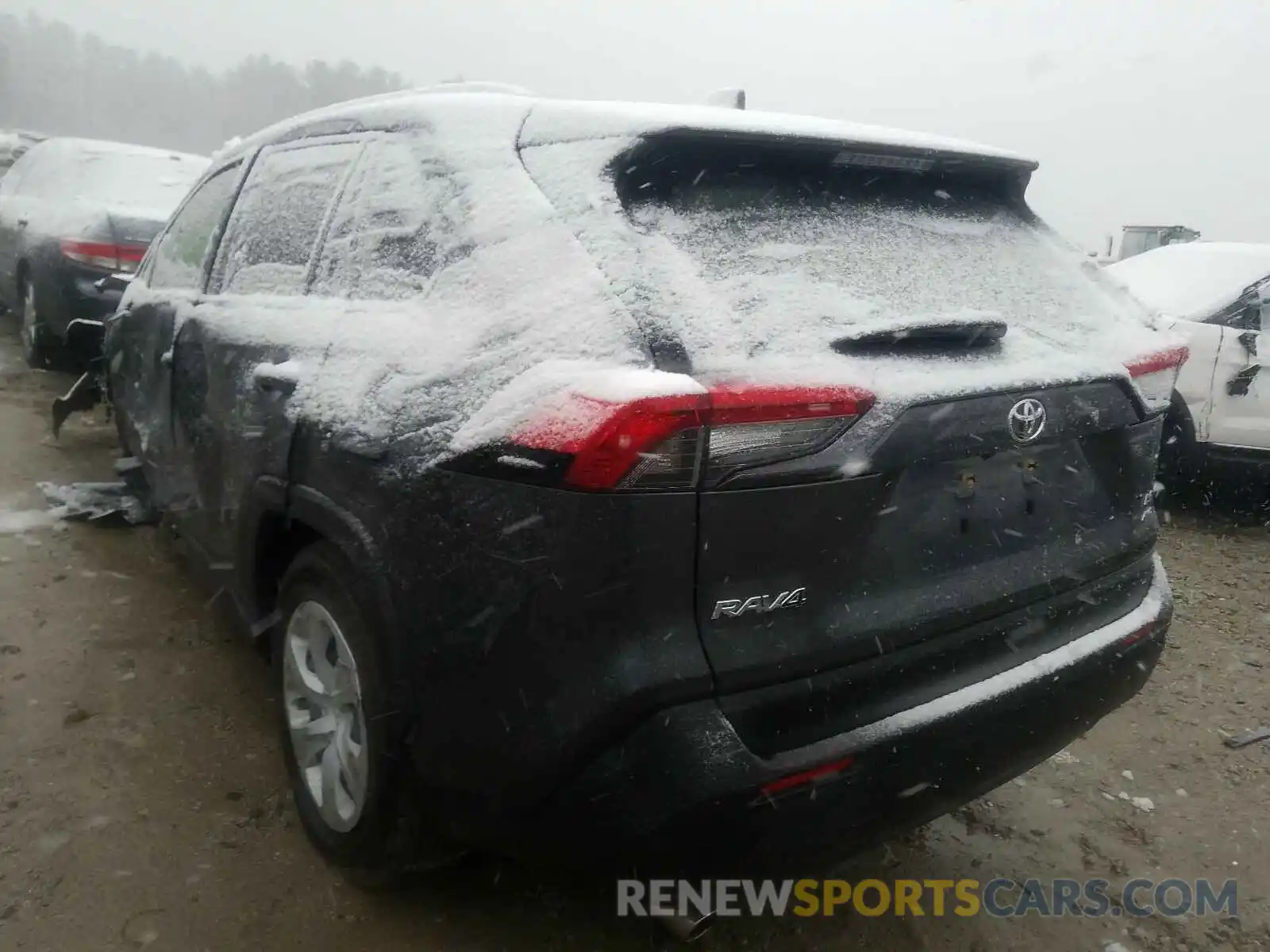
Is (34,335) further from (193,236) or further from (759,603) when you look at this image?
(759,603)

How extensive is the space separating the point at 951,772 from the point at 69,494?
4.51m

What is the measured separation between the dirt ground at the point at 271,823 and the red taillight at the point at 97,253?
9.57ft

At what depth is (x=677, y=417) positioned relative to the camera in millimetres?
1526

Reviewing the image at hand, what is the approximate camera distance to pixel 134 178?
7.53 metres

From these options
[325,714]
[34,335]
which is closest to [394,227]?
[325,714]

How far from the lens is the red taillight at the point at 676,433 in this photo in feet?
5.00

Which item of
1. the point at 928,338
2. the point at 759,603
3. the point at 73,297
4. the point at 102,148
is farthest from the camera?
the point at 102,148

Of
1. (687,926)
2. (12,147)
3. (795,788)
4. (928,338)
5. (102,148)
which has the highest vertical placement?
(928,338)

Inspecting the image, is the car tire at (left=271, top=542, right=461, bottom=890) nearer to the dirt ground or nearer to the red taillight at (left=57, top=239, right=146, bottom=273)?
the dirt ground

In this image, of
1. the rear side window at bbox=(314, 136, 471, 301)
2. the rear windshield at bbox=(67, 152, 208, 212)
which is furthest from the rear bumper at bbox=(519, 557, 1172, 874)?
the rear windshield at bbox=(67, 152, 208, 212)

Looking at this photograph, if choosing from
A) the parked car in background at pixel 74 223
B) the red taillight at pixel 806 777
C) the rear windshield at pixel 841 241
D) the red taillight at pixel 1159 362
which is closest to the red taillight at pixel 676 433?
the rear windshield at pixel 841 241

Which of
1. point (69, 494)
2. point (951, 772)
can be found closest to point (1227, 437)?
point (951, 772)

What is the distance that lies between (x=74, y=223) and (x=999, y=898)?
265 inches

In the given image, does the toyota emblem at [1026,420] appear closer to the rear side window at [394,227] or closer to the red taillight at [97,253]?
the rear side window at [394,227]
